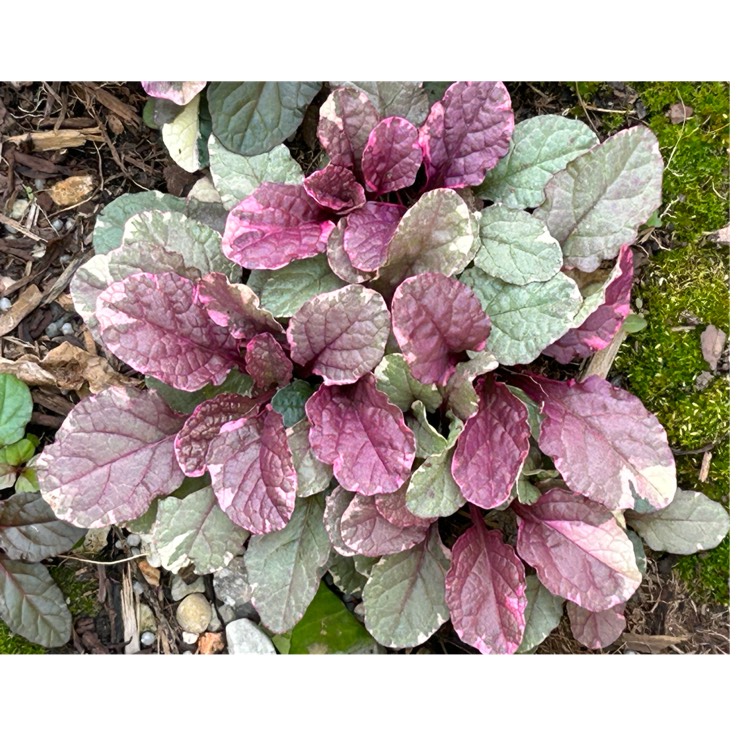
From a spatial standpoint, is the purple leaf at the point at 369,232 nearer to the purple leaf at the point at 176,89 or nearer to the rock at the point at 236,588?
the purple leaf at the point at 176,89

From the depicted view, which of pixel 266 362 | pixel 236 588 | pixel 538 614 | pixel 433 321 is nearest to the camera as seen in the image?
pixel 433 321

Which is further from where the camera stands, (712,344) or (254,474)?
(712,344)

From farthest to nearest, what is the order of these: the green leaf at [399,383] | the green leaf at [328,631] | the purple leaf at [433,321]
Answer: the green leaf at [328,631] → the green leaf at [399,383] → the purple leaf at [433,321]

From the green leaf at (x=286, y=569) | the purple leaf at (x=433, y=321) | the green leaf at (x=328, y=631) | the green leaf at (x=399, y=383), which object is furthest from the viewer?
the green leaf at (x=328, y=631)

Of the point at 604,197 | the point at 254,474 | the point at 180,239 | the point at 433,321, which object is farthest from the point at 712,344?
the point at 180,239

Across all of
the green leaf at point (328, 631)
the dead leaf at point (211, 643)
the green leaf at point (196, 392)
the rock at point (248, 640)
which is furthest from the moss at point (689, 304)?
the dead leaf at point (211, 643)

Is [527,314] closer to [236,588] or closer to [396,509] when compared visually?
[396,509]

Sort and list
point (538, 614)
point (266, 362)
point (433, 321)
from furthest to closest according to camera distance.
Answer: point (538, 614)
point (266, 362)
point (433, 321)
